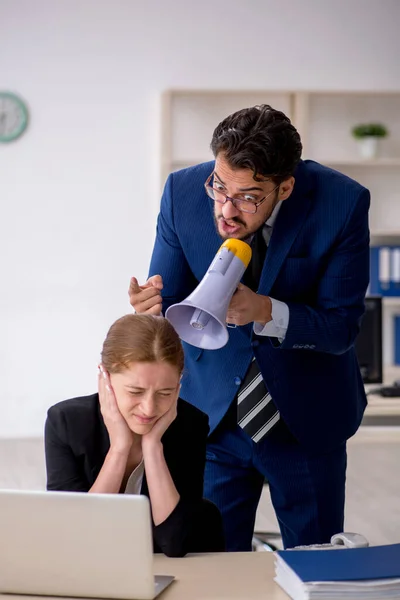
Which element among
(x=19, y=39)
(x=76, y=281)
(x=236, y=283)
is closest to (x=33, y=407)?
(x=76, y=281)

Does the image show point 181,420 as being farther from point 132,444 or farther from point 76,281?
point 76,281

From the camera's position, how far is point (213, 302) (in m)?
1.77

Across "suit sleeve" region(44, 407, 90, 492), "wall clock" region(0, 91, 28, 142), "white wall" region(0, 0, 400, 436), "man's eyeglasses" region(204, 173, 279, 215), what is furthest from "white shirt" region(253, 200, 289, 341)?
"wall clock" region(0, 91, 28, 142)

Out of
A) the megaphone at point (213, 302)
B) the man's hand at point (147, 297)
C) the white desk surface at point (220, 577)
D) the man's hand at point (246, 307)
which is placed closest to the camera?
the white desk surface at point (220, 577)

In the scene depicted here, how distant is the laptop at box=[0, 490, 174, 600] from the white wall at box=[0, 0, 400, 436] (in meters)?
4.49

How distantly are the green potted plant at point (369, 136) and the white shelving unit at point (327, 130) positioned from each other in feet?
0.31

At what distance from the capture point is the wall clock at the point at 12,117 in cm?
576

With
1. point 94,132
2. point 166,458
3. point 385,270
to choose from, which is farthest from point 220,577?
point 94,132

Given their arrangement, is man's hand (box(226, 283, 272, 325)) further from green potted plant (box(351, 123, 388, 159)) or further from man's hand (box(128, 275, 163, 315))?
green potted plant (box(351, 123, 388, 159))

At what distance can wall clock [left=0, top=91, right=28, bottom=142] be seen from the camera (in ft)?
18.9

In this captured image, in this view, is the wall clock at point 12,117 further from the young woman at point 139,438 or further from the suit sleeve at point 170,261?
the young woman at point 139,438

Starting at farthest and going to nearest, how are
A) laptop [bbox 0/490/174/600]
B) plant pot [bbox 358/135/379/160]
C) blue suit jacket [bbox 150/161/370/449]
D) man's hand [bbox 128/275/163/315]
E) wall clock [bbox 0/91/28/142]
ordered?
1. plant pot [bbox 358/135/379/160]
2. wall clock [bbox 0/91/28/142]
3. blue suit jacket [bbox 150/161/370/449]
4. man's hand [bbox 128/275/163/315]
5. laptop [bbox 0/490/174/600]

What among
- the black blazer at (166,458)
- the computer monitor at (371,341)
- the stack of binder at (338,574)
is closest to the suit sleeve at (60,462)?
the black blazer at (166,458)

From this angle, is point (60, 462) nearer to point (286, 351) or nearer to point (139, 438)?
point (139, 438)
